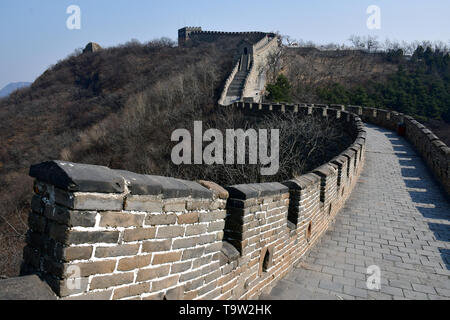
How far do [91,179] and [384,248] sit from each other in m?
5.05

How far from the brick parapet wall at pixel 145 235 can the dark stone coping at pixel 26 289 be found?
1.7 inches

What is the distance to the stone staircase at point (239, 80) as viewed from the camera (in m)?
29.0

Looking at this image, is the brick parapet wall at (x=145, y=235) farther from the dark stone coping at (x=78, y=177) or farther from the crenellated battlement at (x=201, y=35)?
the crenellated battlement at (x=201, y=35)

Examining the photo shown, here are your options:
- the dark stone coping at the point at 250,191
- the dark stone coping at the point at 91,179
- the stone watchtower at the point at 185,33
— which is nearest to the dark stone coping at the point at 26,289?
the dark stone coping at the point at 91,179

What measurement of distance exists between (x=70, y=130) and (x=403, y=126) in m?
28.2

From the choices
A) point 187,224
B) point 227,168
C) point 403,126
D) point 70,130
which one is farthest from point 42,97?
point 187,224

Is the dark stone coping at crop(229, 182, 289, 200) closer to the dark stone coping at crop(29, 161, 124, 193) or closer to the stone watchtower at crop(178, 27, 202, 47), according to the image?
the dark stone coping at crop(29, 161, 124, 193)

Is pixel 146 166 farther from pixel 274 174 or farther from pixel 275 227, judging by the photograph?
pixel 275 227

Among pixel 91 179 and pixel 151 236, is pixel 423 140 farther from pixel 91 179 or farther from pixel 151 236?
pixel 91 179

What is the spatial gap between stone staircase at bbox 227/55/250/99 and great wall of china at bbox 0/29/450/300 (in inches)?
987

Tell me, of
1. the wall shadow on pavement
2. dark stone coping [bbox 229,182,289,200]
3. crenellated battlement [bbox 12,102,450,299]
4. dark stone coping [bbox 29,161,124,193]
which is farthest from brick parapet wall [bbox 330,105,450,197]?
dark stone coping [bbox 29,161,124,193]

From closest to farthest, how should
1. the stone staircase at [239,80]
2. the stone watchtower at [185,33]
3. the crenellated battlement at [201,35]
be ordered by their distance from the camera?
1. the stone staircase at [239,80]
2. the crenellated battlement at [201,35]
3. the stone watchtower at [185,33]
